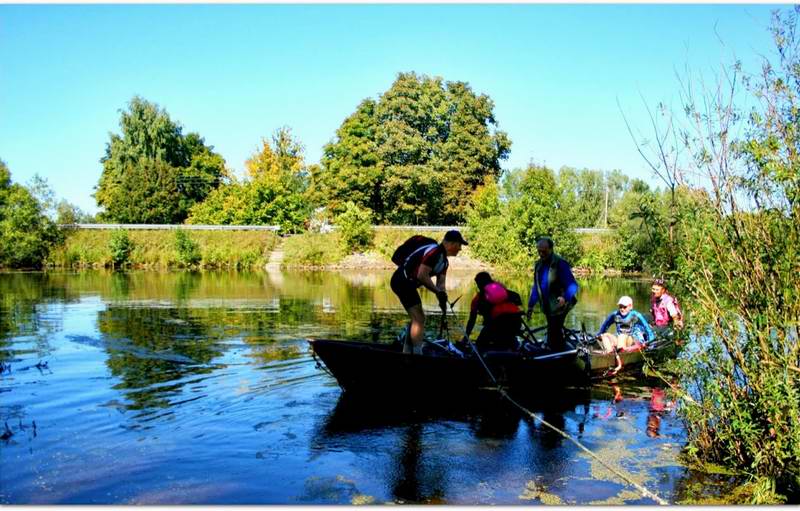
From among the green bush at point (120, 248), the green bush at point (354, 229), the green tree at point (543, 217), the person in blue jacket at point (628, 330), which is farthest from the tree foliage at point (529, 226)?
the person in blue jacket at point (628, 330)

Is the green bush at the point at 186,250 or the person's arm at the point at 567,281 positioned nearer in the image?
the person's arm at the point at 567,281

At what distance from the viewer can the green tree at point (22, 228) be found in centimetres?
4309

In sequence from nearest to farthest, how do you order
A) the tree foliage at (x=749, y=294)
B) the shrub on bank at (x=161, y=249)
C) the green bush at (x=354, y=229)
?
the tree foliage at (x=749, y=294) → the shrub on bank at (x=161, y=249) → the green bush at (x=354, y=229)

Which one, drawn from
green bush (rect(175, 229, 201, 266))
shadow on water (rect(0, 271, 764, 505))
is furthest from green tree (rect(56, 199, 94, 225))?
shadow on water (rect(0, 271, 764, 505))

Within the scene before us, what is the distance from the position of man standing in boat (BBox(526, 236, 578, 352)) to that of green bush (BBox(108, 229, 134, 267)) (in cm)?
4182

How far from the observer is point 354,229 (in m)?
49.5

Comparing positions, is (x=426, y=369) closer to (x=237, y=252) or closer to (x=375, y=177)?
(x=237, y=252)

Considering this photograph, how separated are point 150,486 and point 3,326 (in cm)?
1322

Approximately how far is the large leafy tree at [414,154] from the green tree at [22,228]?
20132 millimetres

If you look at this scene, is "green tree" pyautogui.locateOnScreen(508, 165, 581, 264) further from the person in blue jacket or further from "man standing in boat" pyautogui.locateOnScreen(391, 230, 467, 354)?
"man standing in boat" pyautogui.locateOnScreen(391, 230, 467, 354)

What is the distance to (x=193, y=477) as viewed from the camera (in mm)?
7031

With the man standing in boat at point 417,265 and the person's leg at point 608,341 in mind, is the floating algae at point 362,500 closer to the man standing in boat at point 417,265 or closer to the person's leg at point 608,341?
the man standing in boat at point 417,265

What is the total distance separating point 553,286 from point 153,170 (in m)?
54.8

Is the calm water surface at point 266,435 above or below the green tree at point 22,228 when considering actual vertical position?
below
